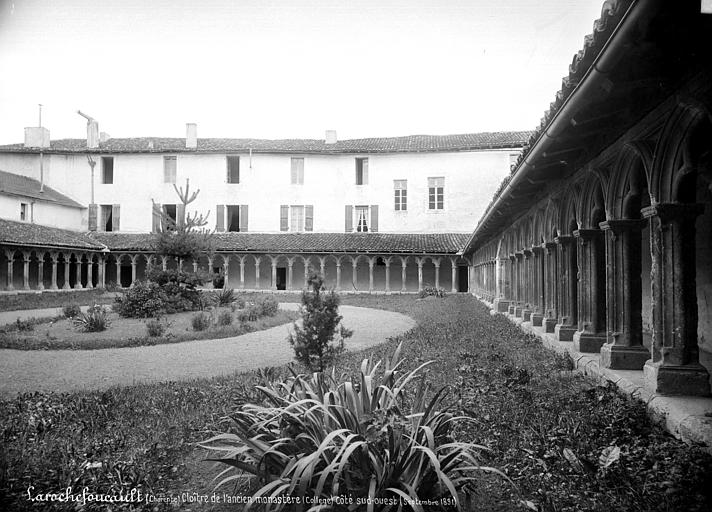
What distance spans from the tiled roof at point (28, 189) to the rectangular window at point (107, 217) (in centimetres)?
155

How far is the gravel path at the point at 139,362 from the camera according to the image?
8016 mm

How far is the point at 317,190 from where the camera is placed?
37406 millimetres

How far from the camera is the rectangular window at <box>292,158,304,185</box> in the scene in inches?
1481

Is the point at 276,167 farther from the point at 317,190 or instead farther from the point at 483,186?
the point at 483,186

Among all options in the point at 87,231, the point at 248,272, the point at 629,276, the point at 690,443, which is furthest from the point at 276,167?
the point at 690,443

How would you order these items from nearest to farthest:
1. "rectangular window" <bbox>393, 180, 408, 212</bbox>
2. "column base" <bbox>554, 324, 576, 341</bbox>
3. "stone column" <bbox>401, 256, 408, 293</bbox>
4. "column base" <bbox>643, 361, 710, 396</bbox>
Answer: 1. "column base" <bbox>643, 361, 710, 396</bbox>
2. "column base" <bbox>554, 324, 576, 341</bbox>
3. "stone column" <bbox>401, 256, 408, 293</bbox>
4. "rectangular window" <bbox>393, 180, 408, 212</bbox>

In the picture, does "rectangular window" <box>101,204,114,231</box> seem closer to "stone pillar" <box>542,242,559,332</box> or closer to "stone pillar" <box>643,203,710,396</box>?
"stone pillar" <box>542,242,559,332</box>

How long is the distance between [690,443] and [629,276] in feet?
9.18

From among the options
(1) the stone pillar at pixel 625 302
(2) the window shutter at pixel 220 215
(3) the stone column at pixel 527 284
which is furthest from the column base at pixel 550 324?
(2) the window shutter at pixel 220 215

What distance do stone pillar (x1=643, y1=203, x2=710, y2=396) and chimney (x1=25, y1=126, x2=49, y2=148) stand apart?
1692 inches

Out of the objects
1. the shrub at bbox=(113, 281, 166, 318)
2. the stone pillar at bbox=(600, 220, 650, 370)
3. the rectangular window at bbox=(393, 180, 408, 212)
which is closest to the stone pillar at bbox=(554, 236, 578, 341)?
the stone pillar at bbox=(600, 220, 650, 370)

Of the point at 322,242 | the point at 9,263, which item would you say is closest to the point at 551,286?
the point at 322,242

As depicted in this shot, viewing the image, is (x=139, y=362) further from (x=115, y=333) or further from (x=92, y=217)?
(x=92, y=217)

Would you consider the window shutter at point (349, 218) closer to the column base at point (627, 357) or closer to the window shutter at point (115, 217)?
the window shutter at point (115, 217)
